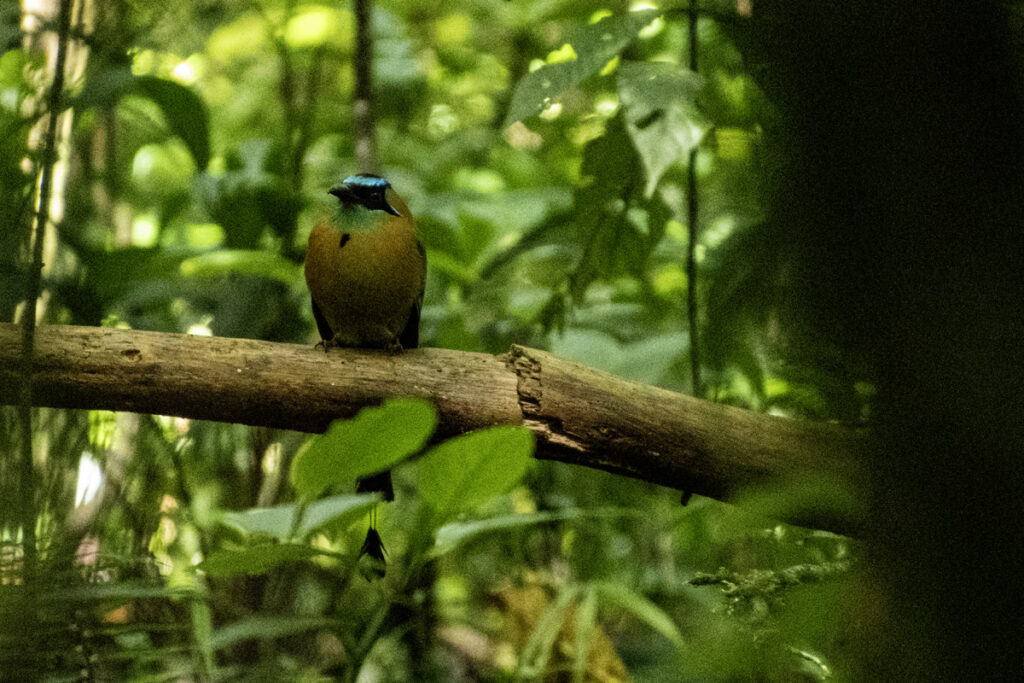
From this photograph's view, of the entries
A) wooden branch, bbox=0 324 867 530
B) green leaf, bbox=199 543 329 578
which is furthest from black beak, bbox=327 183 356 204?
green leaf, bbox=199 543 329 578

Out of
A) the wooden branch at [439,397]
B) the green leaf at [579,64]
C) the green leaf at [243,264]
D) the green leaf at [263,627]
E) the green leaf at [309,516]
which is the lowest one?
the green leaf at [263,627]

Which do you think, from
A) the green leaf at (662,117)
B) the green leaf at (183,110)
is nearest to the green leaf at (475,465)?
the green leaf at (662,117)

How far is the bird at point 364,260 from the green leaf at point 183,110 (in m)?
0.62

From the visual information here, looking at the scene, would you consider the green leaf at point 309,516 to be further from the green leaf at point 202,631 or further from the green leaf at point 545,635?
the green leaf at point 545,635

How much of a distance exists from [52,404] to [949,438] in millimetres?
1617

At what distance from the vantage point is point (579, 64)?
1.78 meters

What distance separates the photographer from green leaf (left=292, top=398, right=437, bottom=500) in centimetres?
93

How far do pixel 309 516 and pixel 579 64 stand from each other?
1068 mm

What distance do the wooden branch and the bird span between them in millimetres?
929

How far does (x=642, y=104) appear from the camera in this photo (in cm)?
164

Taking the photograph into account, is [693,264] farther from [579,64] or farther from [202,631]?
[202,631]

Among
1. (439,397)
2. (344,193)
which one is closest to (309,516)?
(439,397)

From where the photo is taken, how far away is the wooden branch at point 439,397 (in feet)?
5.28

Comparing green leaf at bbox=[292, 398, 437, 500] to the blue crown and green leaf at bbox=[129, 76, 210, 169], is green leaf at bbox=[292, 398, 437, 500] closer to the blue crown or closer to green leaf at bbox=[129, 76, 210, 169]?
the blue crown
